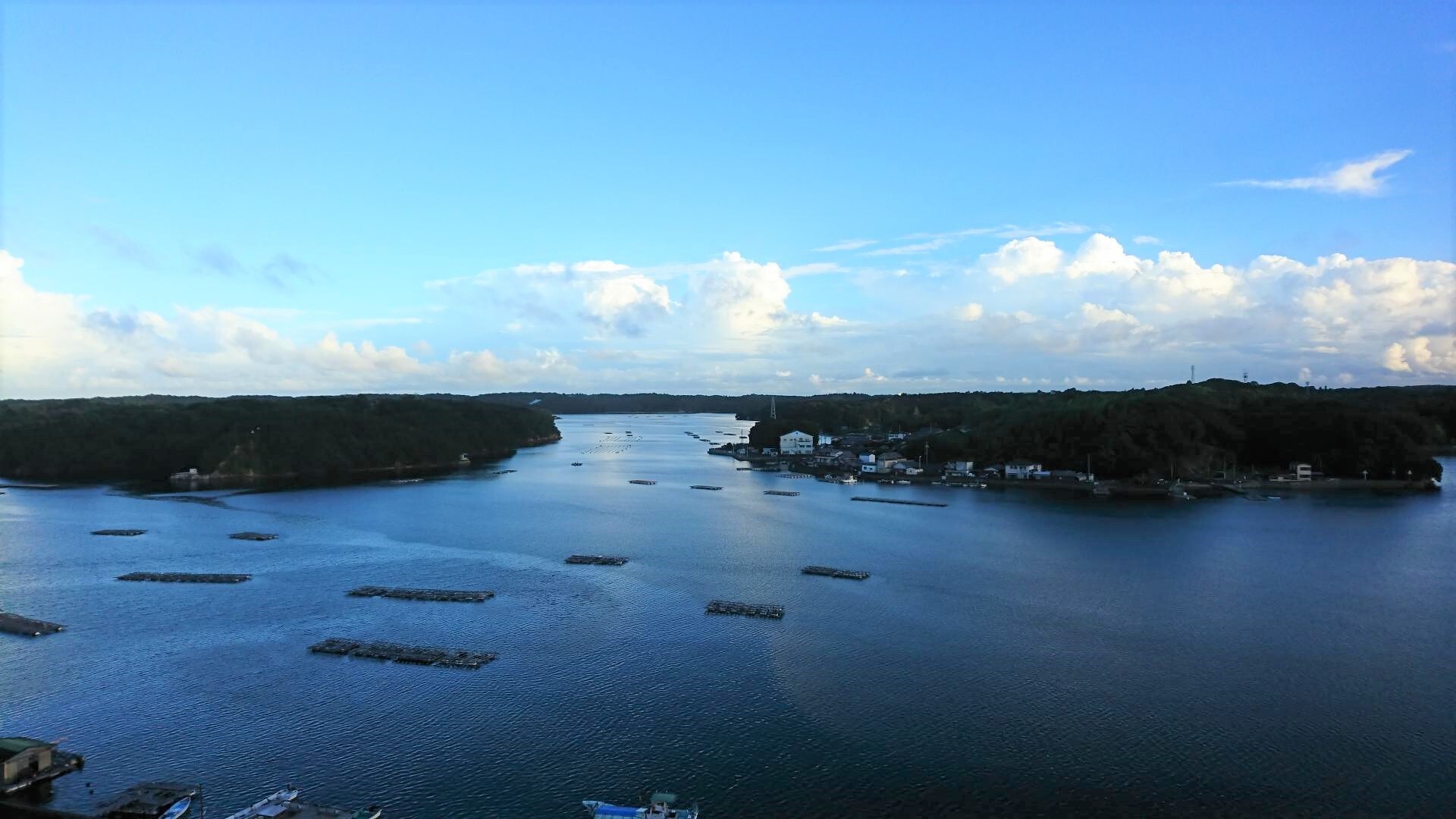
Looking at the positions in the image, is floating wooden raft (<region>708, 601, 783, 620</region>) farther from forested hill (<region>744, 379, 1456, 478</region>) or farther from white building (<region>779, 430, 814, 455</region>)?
white building (<region>779, 430, 814, 455</region>)

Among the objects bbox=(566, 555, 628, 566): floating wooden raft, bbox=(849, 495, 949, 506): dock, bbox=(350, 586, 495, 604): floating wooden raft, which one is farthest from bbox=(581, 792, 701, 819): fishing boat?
bbox=(849, 495, 949, 506): dock

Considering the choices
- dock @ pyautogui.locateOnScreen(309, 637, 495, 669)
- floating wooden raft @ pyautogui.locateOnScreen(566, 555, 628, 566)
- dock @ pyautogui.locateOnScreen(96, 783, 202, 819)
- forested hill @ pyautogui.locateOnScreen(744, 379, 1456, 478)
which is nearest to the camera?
dock @ pyautogui.locateOnScreen(96, 783, 202, 819)

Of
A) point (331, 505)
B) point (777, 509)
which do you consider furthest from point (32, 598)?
point (777, 509)

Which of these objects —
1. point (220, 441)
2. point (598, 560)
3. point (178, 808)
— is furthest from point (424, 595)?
point (220, 441)

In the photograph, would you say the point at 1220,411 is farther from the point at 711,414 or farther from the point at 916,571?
the point at 711,414

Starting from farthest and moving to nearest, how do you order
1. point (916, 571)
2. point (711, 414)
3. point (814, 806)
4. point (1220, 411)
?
point (711, 414) → point (1220, 411) → point (916, 571) → point (814, 806)
